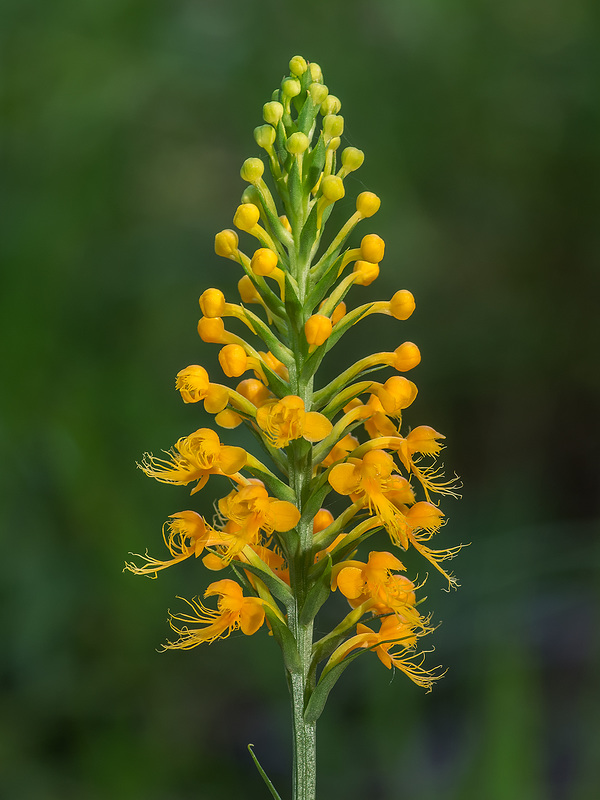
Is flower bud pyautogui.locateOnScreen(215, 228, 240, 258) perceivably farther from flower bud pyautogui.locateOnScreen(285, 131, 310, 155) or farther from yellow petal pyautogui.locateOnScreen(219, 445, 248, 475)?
yellow petal pyautogui.locateOnScreen(219, 445, 248, 475)

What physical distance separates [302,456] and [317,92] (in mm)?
1007

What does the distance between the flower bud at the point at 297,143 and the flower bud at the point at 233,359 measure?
0.54m

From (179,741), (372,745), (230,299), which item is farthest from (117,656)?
(230,299)

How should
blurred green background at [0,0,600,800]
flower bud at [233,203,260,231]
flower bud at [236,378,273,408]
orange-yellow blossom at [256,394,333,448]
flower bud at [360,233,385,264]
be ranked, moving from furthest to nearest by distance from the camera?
blurred green background at [0,0,600,800], flower bud at [236,378,273,408], flower bud at [360,233,385,264], flower bud at [233,203,260,231], orange-yellow blossom at [256,394,333,448]

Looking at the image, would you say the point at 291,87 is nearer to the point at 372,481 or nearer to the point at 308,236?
the point at 308,236

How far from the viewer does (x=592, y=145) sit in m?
6.26

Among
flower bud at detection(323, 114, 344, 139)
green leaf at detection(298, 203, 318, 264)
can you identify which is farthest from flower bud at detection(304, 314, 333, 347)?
flower bud at detection(323, 114, 344, 139)

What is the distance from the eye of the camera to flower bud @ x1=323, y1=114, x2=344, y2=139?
7.55 feet

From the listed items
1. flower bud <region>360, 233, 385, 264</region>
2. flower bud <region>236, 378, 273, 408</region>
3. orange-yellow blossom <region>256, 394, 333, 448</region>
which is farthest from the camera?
flower bud <region>236, 378, 273, 408</region>

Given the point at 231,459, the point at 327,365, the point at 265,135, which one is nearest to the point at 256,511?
the point at 231,459

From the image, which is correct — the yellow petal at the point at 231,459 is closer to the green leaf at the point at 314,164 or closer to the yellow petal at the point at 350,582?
the yellow petal at the point at 350,582

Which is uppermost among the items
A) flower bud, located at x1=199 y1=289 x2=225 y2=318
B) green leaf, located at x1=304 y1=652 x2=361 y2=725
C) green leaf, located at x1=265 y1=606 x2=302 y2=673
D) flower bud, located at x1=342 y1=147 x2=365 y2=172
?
flower bud, located at x1=342 y1=147 x2=365 y2=172

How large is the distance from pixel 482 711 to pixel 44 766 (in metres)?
2.29

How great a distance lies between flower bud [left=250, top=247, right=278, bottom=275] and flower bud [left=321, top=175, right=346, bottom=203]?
0.25 metres
